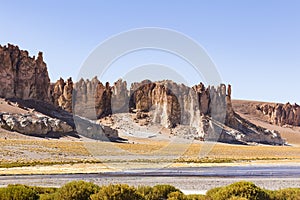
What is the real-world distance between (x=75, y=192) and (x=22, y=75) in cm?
10796

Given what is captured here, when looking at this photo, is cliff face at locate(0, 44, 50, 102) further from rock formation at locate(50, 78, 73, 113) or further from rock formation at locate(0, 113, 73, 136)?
rock formation at locate(50, 78, 73, 113)

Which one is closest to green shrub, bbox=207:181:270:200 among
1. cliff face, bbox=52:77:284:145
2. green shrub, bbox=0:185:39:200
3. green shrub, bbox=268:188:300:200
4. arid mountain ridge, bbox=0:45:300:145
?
green shrub, bbox=268:188:300:200

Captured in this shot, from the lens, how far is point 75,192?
1200 centimetres

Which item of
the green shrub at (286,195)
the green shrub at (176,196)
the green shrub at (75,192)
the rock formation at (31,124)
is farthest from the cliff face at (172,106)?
the green shrub at (75,192)

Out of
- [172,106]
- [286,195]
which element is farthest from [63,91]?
[286,195]

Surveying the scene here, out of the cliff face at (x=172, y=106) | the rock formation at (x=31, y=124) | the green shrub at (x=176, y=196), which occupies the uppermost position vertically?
the cliff face at (x=172, y=106)

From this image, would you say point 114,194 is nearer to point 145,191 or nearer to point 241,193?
point 145,191

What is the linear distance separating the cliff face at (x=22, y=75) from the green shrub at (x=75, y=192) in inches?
4027

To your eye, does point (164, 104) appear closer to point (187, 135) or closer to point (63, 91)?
point (187, 135)

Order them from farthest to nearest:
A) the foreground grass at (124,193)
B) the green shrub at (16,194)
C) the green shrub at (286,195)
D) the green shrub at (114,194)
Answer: the green shrub at (286,195) → the green shrub at (16,194) → the foreground grass at (124,193) → the green shrub at (114,194)

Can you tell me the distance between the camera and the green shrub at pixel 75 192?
11953mm

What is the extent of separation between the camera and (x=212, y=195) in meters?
12.7

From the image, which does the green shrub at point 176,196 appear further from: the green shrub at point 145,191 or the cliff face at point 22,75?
the cliff face at point 22,75

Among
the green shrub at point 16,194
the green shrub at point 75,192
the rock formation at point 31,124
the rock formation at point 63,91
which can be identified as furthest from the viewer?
the rock formation at point 63,91
